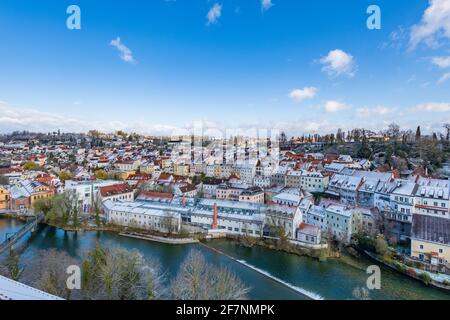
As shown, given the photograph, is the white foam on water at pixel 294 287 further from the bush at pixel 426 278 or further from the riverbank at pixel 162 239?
the bush at pixel 426 278

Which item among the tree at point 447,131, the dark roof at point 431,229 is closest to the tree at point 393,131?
the tree at point 447,131

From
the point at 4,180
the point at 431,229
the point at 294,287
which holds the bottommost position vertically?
the point at 294,287

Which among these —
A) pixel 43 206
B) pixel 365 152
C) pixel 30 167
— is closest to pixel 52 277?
pixel 43 206

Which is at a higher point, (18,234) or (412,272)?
(18,234)

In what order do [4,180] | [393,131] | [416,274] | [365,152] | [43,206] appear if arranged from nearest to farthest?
[416,274] < [43,206] < [4,180] < [365,152] < [393,131]

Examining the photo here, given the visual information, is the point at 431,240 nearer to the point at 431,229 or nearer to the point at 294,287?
the point at 431,229
